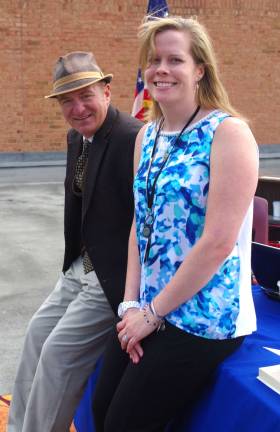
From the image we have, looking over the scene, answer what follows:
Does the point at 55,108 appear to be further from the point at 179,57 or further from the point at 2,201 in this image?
the point at 179,57

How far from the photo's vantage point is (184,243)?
2.02 metres

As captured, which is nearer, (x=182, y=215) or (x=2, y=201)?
(x=182, y=215)

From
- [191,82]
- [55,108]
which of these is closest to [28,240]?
[191,82]

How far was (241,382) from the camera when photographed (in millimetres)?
2006

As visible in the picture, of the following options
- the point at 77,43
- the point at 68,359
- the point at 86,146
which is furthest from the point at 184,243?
the point at 77,43

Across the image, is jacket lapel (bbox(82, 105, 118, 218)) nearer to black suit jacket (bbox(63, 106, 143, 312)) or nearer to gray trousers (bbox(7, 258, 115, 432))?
black suit jacket (bbox(63, 106, 143, 312))

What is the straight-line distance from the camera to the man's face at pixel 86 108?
2719 mm

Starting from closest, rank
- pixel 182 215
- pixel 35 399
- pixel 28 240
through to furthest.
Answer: pixel 182 215
pixel 35 399
pixel 28 240

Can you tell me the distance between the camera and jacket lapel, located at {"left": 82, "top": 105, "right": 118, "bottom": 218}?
267cm

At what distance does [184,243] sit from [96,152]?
2.75 feet

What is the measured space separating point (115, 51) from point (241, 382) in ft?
43.4

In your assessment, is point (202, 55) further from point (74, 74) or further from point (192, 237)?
point (74, 74)

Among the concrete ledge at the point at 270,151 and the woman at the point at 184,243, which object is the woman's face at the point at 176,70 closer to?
the woman at the point at 184,243

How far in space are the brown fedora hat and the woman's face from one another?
0.63 m
